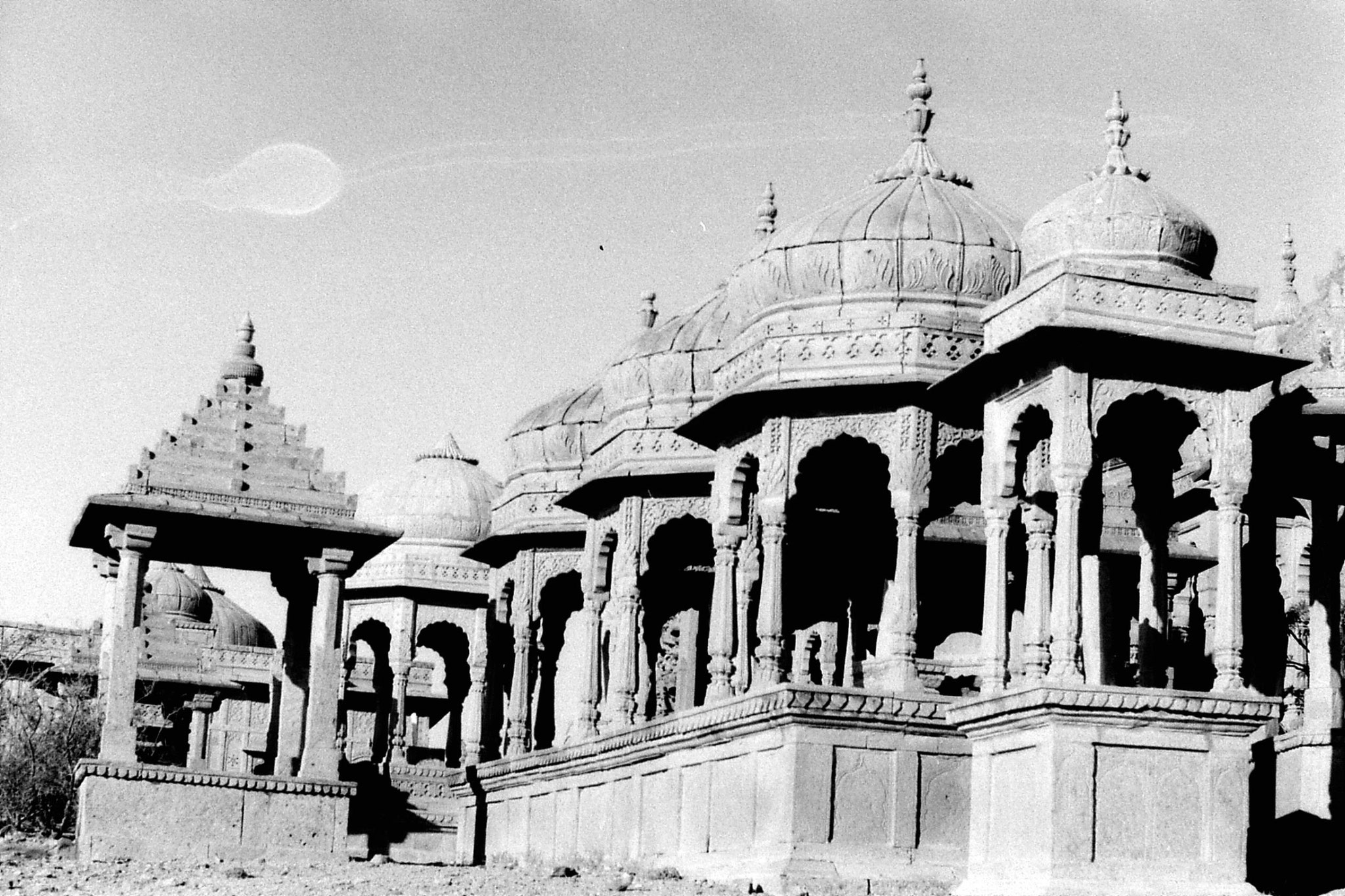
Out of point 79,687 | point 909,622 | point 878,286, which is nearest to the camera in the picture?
point 909,622

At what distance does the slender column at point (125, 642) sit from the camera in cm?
2877

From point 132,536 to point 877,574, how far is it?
359 inches

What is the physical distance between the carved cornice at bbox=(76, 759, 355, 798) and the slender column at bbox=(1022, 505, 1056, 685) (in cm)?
1121

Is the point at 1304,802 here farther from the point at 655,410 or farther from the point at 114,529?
the point at 114,529

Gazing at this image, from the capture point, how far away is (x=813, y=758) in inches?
861

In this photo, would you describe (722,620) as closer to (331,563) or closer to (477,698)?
(331,563)

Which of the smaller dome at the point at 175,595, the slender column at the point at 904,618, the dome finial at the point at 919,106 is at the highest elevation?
the dome finial at the point at 919,106

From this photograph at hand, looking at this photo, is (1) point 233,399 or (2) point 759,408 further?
(1) point 233,399

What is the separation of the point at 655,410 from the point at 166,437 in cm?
623

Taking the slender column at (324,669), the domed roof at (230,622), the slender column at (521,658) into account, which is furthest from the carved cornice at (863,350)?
the domed roof at (230,622)

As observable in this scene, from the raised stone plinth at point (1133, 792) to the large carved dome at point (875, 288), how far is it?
5295mm

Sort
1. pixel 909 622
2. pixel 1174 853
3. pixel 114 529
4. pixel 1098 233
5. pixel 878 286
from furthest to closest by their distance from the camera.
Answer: pixel 114 529 → pixel 878 286 → pixel 909 622 → pixel 1098 233 → pixel 1174 853

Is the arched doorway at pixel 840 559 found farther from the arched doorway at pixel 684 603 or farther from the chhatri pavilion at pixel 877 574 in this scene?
the arched doorway at pixel 684 603

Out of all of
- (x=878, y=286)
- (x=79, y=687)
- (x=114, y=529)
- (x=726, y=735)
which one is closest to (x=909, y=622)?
(x=726, y=735)
